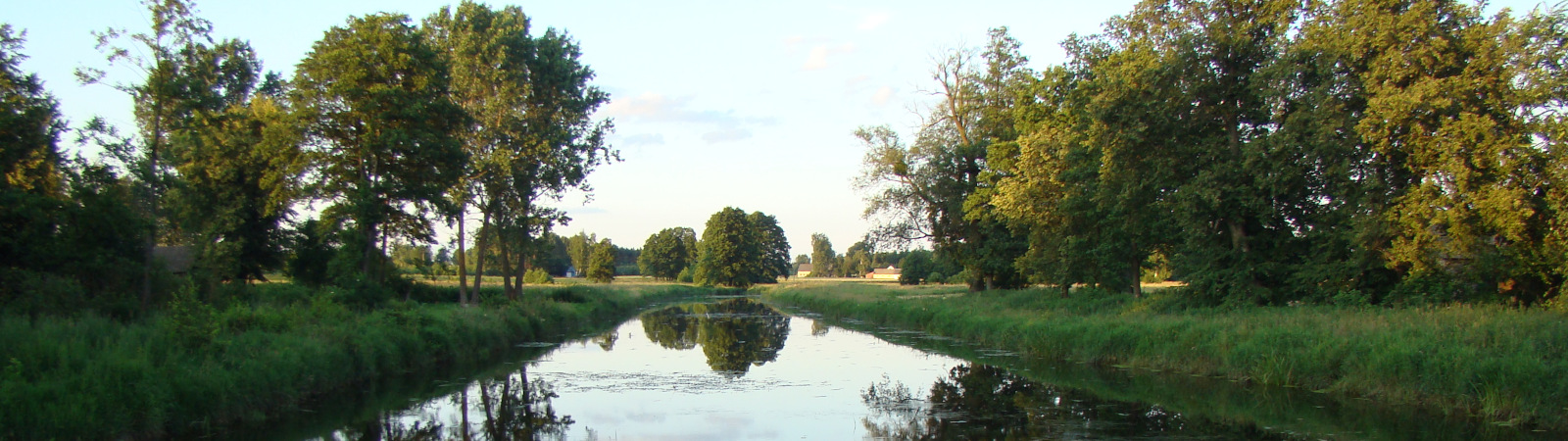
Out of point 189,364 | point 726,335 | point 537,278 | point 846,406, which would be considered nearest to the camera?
point 189,364

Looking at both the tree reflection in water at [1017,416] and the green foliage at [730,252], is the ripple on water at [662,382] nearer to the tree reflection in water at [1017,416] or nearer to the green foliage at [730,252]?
the tree reflection in water at [1017,416]

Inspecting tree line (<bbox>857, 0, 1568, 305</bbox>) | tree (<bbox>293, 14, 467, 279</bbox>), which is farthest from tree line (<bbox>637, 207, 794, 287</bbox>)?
tree (<bbox>293, 14, 467, 279</bbox>)

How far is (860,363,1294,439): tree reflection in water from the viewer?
11.7 meters

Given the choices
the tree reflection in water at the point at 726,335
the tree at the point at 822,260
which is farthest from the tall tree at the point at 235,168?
the tree at the point at 822,260

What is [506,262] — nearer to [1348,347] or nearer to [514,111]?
[514,111]

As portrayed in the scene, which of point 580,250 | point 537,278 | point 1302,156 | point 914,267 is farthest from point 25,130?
point 580,250

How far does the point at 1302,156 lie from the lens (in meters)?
21.1

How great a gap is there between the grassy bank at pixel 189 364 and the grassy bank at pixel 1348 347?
14863mm

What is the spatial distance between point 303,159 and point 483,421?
1684 centimetres

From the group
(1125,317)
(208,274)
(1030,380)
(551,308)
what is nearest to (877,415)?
(1030,380)

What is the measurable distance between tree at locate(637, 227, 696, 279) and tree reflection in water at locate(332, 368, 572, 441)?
104228 millimetres

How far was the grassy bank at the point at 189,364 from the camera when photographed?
9656mm

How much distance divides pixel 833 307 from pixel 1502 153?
31.4m

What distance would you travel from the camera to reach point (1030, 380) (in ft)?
57.6
